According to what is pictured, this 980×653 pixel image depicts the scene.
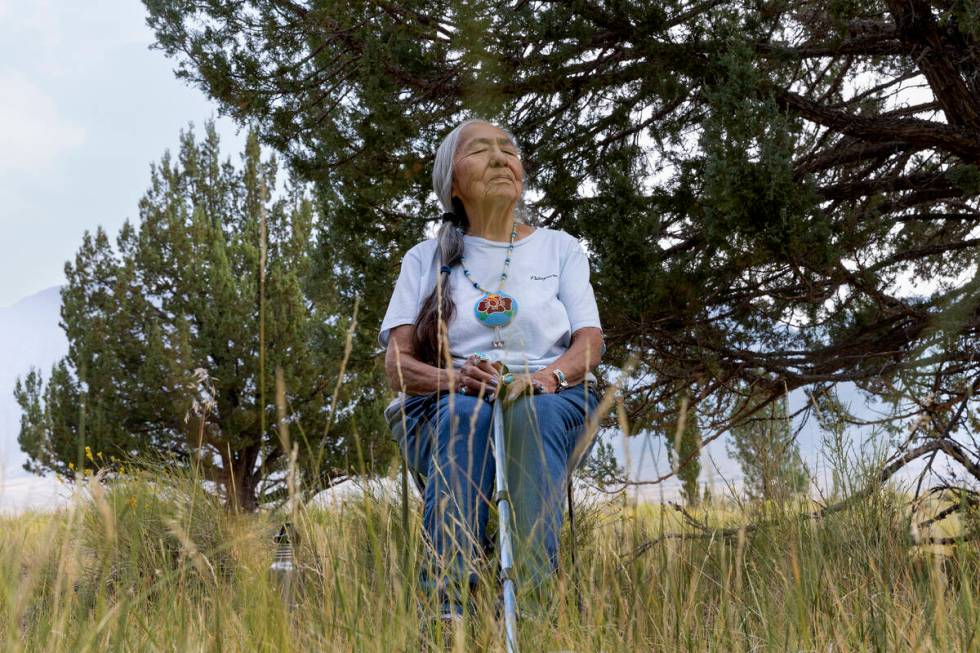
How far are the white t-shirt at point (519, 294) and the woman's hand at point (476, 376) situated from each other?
0.48 feet

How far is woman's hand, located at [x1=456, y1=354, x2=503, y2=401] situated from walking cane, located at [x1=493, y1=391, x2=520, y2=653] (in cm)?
16

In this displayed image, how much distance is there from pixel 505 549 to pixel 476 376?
0.52 m

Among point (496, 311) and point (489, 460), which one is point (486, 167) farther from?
point (489, 460)

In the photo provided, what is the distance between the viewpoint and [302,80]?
4020mm

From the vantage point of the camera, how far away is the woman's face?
2480mm

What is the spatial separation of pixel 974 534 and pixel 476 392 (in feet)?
5.40

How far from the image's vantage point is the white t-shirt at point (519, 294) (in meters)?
2.30

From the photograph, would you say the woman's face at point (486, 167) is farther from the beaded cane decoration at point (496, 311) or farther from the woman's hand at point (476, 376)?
the woman's hand at point (476, 376)

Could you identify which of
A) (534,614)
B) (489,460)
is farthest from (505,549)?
(489,460)

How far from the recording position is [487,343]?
2295 millimetres

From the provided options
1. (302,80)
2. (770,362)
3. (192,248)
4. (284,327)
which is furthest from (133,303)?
(770,362)

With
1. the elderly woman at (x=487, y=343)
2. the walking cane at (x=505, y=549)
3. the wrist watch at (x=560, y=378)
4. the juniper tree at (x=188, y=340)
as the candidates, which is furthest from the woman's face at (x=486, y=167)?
the juniper tree at (x=188, y=340)

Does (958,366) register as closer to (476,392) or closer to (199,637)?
(476,392)

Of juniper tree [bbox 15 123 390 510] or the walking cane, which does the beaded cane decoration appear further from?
juniper tree [bbox 15 123 390 510]
